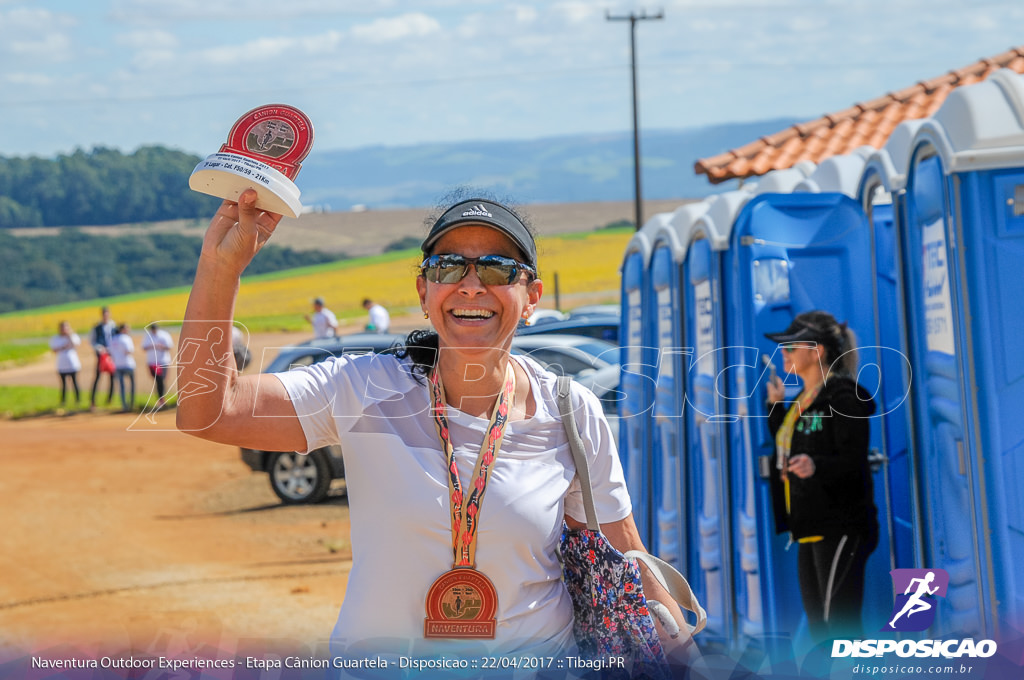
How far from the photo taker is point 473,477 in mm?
2281

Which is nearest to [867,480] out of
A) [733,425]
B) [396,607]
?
[733,425]

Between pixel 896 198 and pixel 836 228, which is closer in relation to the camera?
pixel 896 198

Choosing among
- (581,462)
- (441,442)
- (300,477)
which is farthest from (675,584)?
(300,477)

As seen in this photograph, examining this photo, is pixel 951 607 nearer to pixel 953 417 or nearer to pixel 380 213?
pixel 953 417

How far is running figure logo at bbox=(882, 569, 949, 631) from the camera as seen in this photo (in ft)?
12.5

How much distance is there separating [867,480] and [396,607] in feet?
10.4

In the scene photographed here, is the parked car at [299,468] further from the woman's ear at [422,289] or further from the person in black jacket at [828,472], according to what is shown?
the woman's ear at [422,289]

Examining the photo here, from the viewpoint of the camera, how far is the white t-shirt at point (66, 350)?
880 inches

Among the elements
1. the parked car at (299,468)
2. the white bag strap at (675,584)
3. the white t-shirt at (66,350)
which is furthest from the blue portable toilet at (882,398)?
the white t-shirt at (66,350)

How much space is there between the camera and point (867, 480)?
482cm

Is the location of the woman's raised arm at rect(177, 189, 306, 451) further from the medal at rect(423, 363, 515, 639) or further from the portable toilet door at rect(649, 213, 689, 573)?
the portable toilet door at rect(649, 213, 689, 573)

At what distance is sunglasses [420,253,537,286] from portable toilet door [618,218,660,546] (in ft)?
14.4

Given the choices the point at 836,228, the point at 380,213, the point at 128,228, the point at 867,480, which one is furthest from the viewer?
the point at 380,213

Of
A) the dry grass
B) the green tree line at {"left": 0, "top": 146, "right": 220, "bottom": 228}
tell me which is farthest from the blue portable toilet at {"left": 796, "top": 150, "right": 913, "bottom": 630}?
the green tree line at {"left": 0, "top": 146, "right": 220, "bottom": 228}
